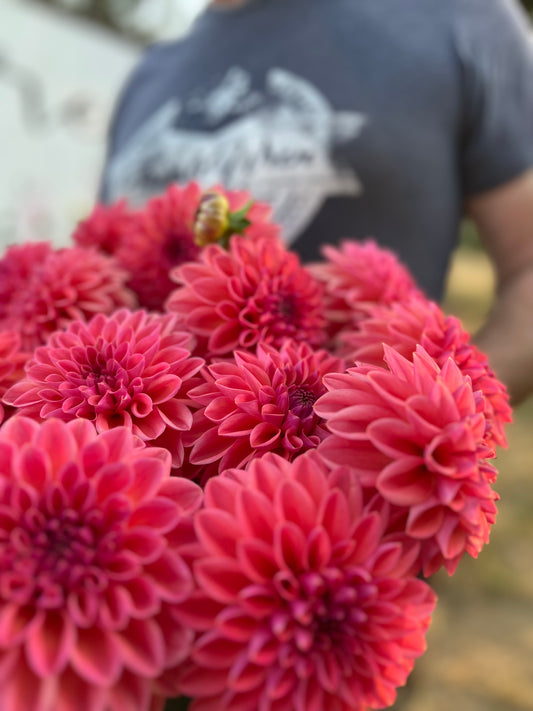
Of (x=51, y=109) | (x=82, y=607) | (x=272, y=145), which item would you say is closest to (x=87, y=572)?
(x=82, y=607)

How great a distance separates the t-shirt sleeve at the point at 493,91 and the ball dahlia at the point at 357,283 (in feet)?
1.06

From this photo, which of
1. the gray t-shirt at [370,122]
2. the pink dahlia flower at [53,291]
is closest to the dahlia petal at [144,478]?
the pink dahlia flower at [53,291]

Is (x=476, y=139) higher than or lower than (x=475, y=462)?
higher

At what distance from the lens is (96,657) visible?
137mm

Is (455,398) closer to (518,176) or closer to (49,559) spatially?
(49,559)

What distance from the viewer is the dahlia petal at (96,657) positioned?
0.13 meters

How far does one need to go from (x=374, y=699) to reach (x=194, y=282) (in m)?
0.15

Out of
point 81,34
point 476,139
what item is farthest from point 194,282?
point 81,34

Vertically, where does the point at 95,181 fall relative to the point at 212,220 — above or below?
Result: below

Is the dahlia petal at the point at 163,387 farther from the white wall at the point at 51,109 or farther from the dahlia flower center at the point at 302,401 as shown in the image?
the white wall at the point at 51,109

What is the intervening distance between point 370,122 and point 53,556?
505mm

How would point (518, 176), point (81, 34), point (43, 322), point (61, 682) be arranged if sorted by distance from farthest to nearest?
point (81, 34) < point (518, 176) < point (43, 322) < point (61, 682)

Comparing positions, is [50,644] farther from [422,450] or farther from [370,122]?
[370,122]

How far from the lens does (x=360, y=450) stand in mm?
167
